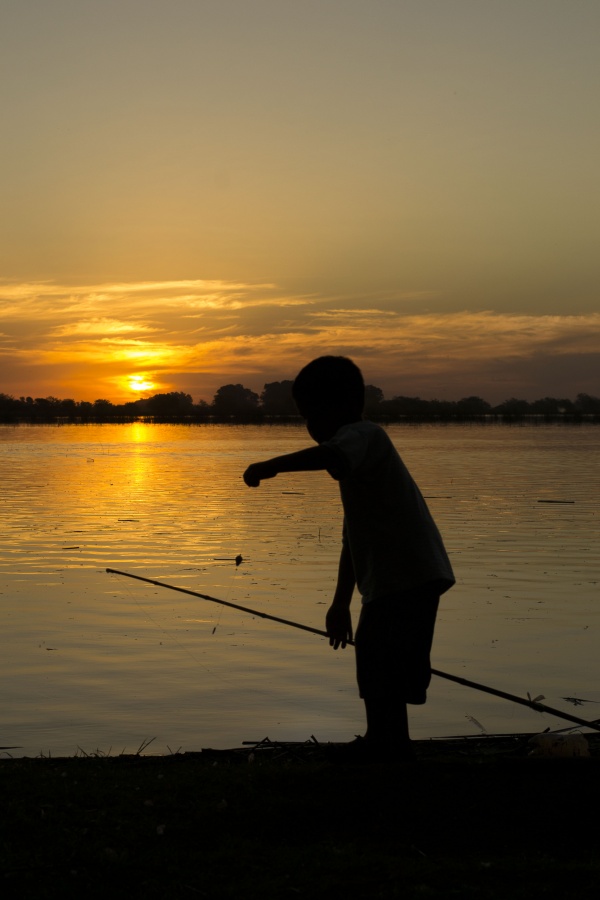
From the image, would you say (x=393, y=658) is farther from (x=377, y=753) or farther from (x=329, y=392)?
(x=329, y=392)

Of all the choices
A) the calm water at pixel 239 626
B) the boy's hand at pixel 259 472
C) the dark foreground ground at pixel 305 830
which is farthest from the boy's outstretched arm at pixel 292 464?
the calm water at pixel 239 626

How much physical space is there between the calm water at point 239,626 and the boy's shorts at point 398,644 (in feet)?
8.30

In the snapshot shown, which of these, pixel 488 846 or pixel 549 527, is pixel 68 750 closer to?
pixel 488 846

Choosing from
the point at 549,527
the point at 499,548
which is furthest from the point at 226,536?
the point at 549,527

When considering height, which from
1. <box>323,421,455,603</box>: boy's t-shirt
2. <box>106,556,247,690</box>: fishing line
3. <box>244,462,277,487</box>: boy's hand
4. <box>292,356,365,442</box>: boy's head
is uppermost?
<box>292,356,365,442</box>: boy's head

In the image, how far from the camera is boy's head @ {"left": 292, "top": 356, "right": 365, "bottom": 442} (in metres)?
4.85

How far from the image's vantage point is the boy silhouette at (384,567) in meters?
4.80

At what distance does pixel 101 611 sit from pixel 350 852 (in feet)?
26.5

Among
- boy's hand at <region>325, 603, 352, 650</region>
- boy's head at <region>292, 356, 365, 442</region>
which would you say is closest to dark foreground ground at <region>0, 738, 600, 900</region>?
boy's hand at <region>325, 603, 352, 650</region>

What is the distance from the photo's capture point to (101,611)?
1182 centimetres

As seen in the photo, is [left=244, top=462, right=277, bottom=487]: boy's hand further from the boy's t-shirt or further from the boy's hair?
the boy's hair

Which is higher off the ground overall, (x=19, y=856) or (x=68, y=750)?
(x=19, y=856)

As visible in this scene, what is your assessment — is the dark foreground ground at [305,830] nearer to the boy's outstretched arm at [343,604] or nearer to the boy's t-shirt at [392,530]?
the boy's outstretched arm at [343,604]

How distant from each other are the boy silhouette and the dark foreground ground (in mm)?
309
